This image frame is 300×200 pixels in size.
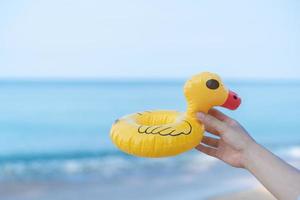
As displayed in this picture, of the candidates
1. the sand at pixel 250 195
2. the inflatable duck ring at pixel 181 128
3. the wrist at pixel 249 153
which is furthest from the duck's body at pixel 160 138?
the sand at pixel 250 195

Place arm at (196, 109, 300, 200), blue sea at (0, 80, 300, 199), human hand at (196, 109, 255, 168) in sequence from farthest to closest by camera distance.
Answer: blue sea at (0, 80, 300, 199)
human hand at (196, 109, 255, 168)
arm at (196, 109, 300, 200)

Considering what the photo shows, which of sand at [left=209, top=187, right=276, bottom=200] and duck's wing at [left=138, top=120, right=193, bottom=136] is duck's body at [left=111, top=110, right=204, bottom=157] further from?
sand at [left=209, top=187, right=276, bottom=200]

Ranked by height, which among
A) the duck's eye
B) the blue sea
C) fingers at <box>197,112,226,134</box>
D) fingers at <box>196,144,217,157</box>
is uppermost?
the duck's eye

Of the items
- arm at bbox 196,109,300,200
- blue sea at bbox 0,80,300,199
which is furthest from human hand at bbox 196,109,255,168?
blue sea at bbox 0,80,300,199

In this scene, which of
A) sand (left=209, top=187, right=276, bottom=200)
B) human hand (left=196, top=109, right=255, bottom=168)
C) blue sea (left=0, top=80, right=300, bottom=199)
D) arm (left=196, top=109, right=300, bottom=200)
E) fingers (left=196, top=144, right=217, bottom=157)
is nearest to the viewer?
arm (left=196, top=109, right=300, bottom=200)

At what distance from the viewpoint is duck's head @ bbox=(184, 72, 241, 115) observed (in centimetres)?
105

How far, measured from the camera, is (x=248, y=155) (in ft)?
2.83

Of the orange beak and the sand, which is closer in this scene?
the orange beak

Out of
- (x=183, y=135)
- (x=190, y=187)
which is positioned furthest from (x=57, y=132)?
(x=183, y=135)

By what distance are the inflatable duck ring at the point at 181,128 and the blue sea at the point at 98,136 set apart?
1.85 metres

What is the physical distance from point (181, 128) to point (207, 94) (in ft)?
0.38

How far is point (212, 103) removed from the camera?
1.05m

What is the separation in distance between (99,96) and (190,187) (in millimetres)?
7937

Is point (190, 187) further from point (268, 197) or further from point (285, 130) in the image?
point (285, 130)
